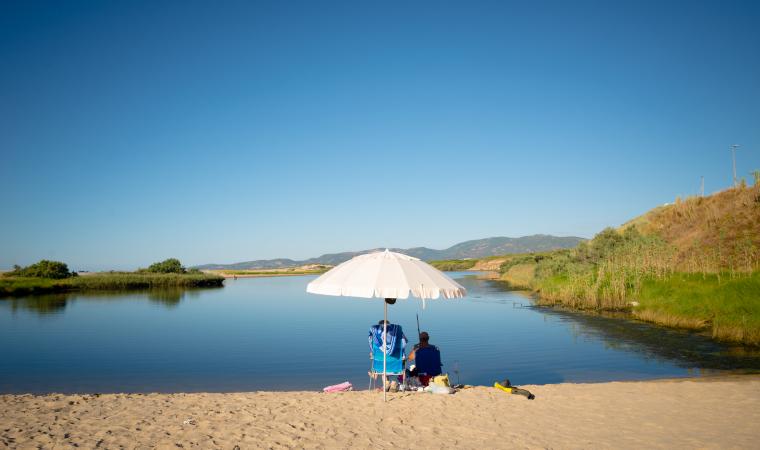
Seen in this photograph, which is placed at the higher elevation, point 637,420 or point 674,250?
point 674,250

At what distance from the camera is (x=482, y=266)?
12512 cm

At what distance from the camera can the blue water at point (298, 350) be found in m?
13.6

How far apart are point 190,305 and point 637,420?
35753mm

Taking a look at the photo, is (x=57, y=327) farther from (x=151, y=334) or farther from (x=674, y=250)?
(x=674, y=250)

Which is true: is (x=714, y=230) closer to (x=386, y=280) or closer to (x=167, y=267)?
(x=386, y=280)

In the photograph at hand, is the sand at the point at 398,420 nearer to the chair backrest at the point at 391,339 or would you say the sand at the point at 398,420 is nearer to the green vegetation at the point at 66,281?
the chair backrest at the point at 391,339

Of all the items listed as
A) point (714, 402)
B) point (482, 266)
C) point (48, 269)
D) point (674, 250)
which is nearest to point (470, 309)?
point (674, 250)

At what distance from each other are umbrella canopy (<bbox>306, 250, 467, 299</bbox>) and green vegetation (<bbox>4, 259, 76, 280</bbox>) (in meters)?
57.9

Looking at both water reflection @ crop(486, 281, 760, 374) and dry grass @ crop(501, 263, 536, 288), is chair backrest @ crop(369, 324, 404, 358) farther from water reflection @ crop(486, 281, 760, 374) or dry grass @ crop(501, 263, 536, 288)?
dry grass @ crop(501, 263, 536, 288)

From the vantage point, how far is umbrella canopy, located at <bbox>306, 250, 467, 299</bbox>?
8570mm

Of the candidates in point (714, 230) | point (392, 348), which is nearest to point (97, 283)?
point (392, 348)

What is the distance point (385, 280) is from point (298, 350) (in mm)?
10790

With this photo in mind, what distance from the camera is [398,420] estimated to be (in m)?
8.37

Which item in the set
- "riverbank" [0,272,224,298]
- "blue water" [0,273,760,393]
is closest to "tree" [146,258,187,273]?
"riverbank" [0,272,224,298]
